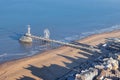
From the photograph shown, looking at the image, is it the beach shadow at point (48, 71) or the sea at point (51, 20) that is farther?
the sea at point (51, 20)

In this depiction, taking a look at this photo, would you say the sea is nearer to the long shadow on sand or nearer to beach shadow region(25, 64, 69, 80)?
beach shadow region(25, 64, 69, 80)

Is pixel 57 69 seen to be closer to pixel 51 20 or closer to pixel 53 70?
pixel 53 70

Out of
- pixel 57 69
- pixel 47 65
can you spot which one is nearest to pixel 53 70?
pixel 57 69

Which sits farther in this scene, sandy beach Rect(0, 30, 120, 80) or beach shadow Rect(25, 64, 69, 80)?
sandy beach Rect(0, 30, 120, 80)

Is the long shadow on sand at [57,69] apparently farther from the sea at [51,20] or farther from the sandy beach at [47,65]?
the sea at [51,20]

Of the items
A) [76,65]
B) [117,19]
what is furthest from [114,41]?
[117,19]

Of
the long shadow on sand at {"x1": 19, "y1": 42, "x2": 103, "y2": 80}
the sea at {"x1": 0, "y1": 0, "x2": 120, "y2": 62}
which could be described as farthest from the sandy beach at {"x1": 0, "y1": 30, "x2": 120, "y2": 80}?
the sea at {"x1": 0, "y1": 0, "x2": 120, "y2": 62}

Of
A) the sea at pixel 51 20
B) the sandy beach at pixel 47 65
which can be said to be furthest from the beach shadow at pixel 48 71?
the sea at pixel 51 20
